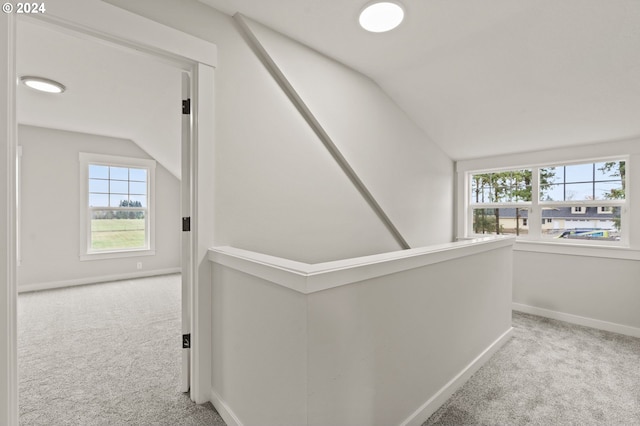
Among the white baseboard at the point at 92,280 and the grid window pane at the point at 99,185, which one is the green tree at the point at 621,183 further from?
the grid window pane at the point at 99,185

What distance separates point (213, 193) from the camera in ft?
5.76

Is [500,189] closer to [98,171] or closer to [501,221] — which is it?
[501,221]

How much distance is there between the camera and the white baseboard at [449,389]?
1598 millimetres

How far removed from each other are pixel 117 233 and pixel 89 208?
21.9 inches

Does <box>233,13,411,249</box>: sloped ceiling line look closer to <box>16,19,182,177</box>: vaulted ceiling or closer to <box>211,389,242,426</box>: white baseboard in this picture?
<box>16,19,182,177</box>: vaulted ceiling

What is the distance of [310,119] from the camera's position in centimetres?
229

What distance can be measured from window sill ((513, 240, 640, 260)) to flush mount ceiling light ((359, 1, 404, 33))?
2862mm

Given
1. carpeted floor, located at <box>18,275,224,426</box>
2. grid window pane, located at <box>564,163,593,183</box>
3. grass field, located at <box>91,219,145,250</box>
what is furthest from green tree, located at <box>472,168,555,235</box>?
grass field, located at <box>91,219,145,250</box>

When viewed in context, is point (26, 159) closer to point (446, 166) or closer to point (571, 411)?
point (446, 166)

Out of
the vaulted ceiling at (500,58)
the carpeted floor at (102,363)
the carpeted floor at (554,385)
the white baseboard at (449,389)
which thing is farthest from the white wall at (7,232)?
the carpeted floor at (554,385)

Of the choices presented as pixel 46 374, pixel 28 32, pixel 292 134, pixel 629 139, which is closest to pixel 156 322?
pixel 46 374

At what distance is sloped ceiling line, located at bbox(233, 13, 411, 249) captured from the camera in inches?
76.9

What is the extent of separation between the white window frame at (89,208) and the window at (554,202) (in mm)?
4928

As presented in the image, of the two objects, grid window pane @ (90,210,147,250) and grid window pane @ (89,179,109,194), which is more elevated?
grid window pane @ (89,179,109,194)
